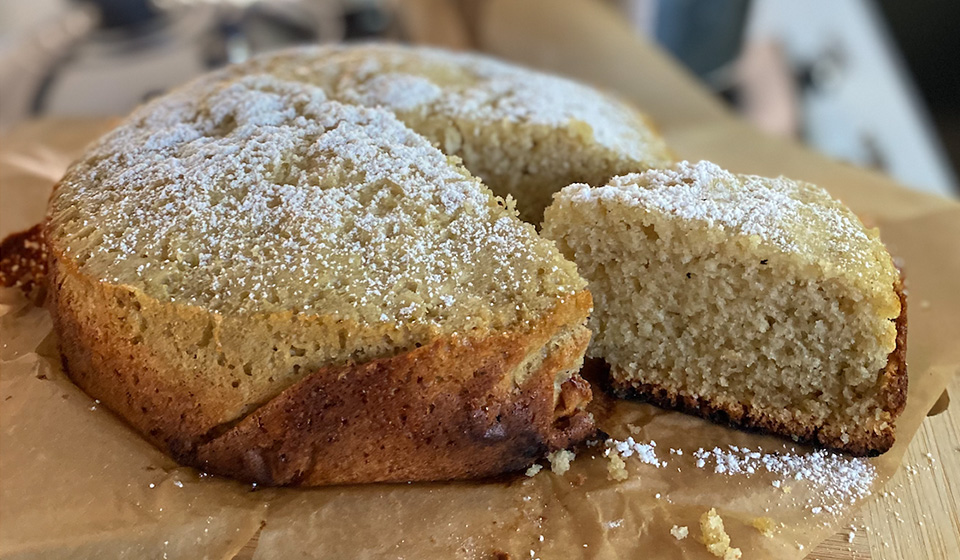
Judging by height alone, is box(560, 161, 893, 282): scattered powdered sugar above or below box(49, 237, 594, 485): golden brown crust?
above

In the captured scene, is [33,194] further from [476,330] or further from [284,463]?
[476,330]

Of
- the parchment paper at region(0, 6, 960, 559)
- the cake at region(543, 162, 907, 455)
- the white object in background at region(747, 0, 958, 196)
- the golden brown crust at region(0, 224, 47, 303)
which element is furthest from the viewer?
the white object in background at region(747, 0, 958, 196)

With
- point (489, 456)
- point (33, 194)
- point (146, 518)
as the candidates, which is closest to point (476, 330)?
point (489, 456)

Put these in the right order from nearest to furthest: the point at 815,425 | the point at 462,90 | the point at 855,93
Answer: the point at 815,425, the point at 462,90, the point at 855,93

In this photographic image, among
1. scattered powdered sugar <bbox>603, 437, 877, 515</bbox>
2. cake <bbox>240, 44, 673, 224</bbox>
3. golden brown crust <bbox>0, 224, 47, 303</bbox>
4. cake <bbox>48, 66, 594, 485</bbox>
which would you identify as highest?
cake <bbox>240, 44, 673, 224</bbox>

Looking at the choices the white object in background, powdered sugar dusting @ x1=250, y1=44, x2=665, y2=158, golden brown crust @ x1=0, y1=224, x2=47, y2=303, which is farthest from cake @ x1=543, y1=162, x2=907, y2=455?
the white object in background

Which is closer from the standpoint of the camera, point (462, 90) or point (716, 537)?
point (716, 537)

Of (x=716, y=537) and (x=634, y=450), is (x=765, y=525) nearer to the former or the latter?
(x=716, y=537)

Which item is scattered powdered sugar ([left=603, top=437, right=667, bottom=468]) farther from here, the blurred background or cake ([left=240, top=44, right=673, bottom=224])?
the blurred background

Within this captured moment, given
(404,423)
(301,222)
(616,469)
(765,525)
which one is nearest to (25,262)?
(301,222)
